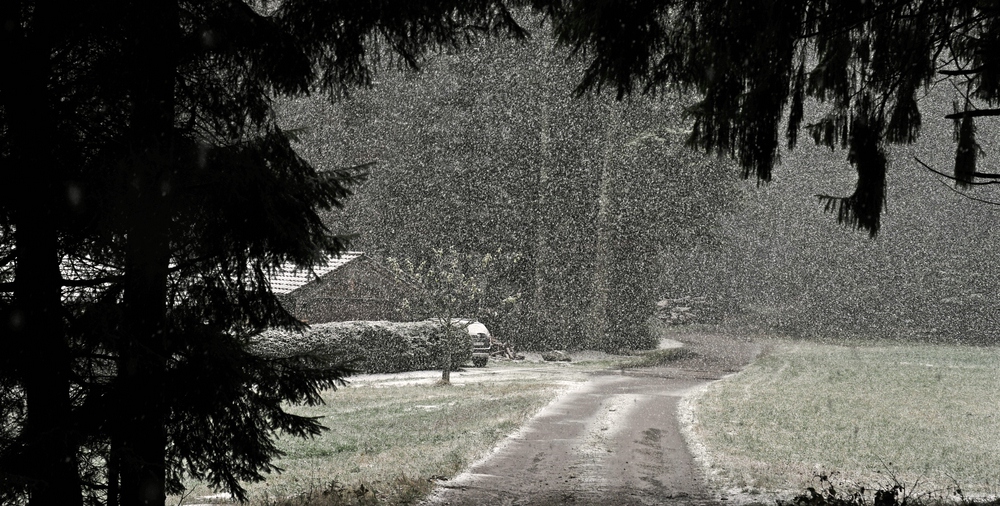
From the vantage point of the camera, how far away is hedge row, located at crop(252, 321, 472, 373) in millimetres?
22641

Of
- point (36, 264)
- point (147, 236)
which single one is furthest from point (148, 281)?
point (36, 264)

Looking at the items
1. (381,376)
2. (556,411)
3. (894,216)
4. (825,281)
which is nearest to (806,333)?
(825,281)

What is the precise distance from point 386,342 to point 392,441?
1224 cm

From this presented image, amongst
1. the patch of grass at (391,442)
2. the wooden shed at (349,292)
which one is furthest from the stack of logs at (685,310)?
the patch of grass at (391,442)

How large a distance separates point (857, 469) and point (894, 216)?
49264 mm

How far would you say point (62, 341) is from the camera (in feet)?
15.5

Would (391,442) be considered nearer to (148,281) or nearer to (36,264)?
(148,281)

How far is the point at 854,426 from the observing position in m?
14.3

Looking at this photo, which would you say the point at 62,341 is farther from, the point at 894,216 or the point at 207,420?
the point at 894,216

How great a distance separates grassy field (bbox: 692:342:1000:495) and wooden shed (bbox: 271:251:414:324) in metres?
12.1

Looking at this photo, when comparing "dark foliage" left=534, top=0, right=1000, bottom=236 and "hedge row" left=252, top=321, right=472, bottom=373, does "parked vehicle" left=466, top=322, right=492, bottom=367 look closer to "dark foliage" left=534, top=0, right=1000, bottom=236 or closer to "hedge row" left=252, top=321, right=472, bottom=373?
"hedge row" left=252, top=321, right=472, bottom=373

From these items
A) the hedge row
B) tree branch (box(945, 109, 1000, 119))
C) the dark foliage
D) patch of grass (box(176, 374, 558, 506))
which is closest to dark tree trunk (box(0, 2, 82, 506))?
patch of grass (box(176, 374, 558, 506))

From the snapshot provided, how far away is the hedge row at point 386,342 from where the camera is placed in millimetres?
22641

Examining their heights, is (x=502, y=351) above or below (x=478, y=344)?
below
